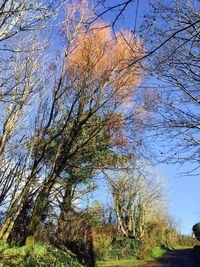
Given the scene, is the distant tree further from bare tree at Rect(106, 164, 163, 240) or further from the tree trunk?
bare tree at Rect(106, 164, 163, 240)

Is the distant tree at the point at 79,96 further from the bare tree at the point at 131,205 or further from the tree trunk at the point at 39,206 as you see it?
the bare tree at the point at 131,205

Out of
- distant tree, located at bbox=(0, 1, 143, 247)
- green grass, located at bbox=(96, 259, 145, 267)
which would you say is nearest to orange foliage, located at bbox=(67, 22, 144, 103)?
distant tree, located at bbox=(0, 1, 143, 247)

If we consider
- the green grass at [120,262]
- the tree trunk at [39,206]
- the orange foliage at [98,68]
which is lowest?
the green grass at [120,262]

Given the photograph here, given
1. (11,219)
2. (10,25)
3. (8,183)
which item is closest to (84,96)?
(8,183)

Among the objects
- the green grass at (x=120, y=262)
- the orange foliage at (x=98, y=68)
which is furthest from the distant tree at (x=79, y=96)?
the green grass at (x=120, y=262)

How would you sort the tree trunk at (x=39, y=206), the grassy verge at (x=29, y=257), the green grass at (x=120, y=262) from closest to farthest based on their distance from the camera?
the grassy verge at (x=29, y=257) → the tree trunk at (x=39, y=206) → the green grass at (x=120, y=262)

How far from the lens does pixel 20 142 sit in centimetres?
969

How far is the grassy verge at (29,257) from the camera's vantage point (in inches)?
312

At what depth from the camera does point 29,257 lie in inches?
319

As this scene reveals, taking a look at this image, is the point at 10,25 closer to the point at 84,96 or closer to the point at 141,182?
the point at 84,96

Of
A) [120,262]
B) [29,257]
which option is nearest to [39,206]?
[29,257]

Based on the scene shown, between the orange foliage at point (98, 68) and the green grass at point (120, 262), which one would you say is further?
the green grass at point (120, 262)

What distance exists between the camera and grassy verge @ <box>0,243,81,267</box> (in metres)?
7.93

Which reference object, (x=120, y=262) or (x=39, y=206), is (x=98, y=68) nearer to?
(x=39, y=206)
